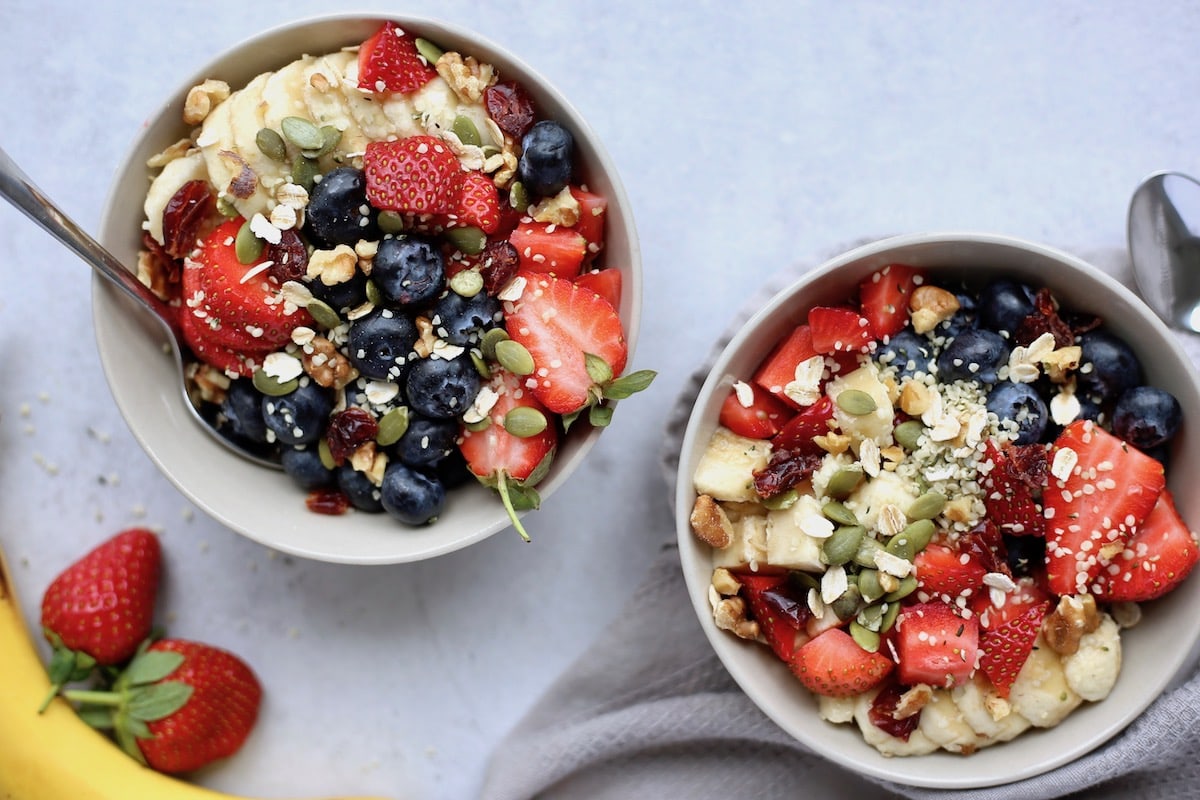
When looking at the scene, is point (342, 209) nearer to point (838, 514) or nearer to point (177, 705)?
point (838, 514)

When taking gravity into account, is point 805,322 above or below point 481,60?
below

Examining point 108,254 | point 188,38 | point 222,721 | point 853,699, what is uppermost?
point 188,38

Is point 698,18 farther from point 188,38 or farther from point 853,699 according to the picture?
point 853,699

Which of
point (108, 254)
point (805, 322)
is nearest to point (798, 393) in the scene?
point (805, 322)

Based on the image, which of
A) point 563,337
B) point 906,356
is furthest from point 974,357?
point 563,337

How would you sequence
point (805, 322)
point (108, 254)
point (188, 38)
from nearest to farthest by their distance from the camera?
1. point (108, 254)
2. point (805, 322)
3. point (188, 38)

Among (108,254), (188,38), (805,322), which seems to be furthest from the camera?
(188,38)

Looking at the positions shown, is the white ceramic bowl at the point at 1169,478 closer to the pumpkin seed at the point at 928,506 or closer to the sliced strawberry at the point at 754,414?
the sliced strawberry at the point at 754,414

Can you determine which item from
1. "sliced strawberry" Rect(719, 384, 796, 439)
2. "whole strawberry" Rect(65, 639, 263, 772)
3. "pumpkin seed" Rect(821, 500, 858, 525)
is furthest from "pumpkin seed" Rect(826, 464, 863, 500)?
"whole strawberry" Rect(65, 639, 263, 772)

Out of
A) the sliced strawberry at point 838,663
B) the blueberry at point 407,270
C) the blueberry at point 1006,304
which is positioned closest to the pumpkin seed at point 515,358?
the blueberry at point 407,270
